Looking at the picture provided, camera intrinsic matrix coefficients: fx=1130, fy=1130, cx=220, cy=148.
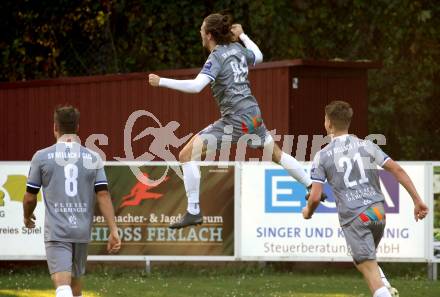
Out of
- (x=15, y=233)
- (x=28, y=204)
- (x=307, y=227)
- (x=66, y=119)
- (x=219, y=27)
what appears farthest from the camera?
(x=15, y=233)

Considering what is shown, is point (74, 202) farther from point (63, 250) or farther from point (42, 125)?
point (42, 125)

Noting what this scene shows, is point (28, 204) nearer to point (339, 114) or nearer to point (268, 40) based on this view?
point (339, 114)

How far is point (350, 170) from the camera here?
32.1ft

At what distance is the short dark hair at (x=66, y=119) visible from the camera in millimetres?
9383

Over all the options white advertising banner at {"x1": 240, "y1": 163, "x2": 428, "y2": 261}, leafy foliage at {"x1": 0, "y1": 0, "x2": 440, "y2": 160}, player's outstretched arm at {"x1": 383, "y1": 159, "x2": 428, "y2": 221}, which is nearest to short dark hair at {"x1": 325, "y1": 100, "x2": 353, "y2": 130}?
player's outstretched arm at {"x1": 383, "y1": 159, "x2": 428, "y2": 221}

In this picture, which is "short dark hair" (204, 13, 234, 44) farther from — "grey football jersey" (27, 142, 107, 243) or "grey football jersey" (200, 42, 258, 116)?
"grey football jersey" (27, 142, 107, 243)

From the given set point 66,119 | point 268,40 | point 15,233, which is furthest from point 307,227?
point 268,40

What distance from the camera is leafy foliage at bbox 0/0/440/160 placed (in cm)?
2455

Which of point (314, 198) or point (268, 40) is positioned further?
point (268, 40)

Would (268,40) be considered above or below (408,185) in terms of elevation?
above

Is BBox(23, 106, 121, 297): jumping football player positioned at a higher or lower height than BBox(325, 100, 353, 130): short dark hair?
lower

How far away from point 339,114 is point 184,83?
1377 mm

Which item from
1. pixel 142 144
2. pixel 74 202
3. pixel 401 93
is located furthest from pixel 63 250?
pixel 401 93

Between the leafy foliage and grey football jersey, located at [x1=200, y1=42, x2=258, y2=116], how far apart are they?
13.9m
